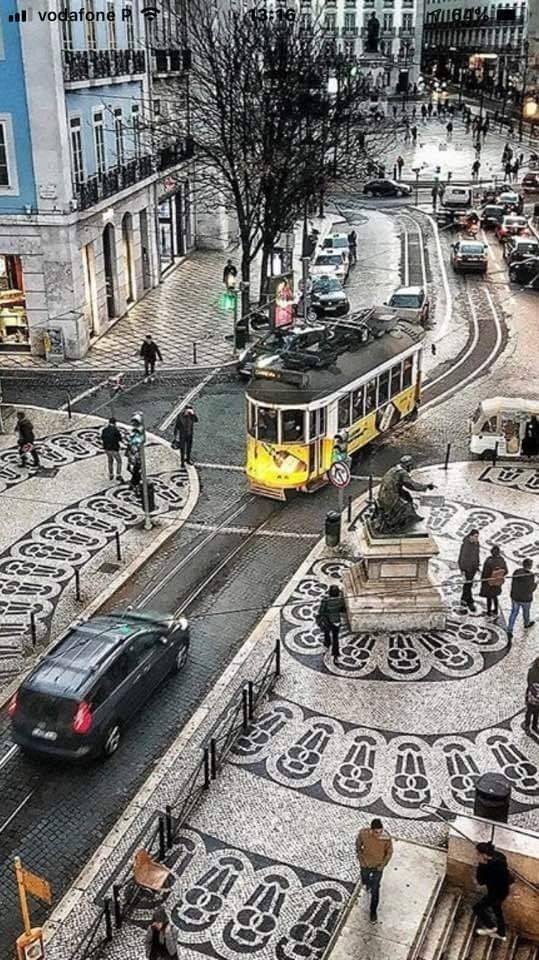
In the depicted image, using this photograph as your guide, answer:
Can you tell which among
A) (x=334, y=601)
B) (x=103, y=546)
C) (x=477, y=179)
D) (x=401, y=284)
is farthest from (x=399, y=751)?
(x=477, y=179)

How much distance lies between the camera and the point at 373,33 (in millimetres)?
119438

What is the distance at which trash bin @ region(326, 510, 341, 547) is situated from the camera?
1991cm

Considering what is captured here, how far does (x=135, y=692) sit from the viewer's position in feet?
47.9

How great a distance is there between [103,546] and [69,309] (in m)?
13.6

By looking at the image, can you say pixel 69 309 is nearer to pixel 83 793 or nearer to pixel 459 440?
pixel 459 440

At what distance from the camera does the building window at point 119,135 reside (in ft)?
114

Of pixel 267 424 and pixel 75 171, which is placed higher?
pixel 75 171

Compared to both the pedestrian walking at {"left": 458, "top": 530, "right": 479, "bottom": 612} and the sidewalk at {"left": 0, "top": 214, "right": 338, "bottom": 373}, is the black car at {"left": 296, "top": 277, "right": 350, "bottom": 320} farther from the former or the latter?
the pedestrian walking at {"left": 458, "top": 530, "right": 479, "bottom": 612}

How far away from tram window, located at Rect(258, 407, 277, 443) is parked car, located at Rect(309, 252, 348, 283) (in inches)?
802

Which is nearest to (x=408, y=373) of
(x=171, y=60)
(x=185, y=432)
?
(x=185, y=432)

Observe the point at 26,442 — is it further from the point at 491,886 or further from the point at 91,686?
the point at 491,886

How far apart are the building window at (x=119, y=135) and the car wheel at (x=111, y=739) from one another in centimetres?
2561

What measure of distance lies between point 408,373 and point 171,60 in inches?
916

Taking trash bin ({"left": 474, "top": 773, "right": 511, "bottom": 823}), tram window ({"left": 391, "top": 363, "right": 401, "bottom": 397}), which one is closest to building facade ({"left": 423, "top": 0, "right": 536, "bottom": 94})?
tram window ({"left": 391, "top": 363, "right": 401, "bottom": 397})
